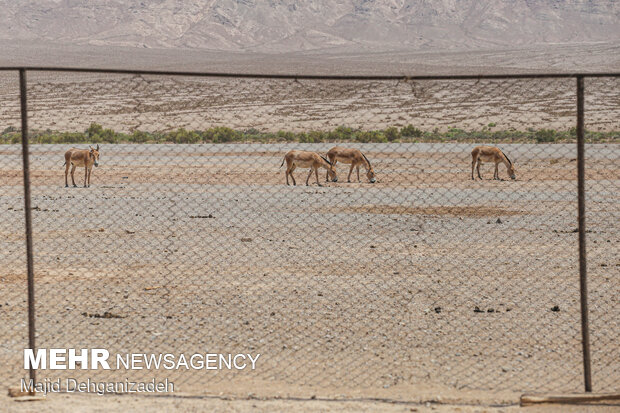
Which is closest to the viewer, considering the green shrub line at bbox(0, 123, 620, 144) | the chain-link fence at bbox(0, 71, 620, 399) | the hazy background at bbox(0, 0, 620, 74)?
the chain-link fence at bbox(0, 71, 620, 399)

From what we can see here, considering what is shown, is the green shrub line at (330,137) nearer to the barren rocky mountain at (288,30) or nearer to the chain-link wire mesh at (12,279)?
the chain-link wire mesh at (12,279)

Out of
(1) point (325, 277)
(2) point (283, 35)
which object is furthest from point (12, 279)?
(2) point (283, 35)

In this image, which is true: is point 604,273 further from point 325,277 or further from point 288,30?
point 288,30

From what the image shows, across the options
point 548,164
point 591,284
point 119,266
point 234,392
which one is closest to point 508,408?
point 234,392

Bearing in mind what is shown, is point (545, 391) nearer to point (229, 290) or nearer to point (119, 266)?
point (229, 290)

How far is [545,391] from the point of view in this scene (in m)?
7.23

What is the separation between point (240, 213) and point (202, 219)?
1.38 m

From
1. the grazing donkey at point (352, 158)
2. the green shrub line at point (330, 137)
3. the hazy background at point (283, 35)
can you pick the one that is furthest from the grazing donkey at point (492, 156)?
the hazy background at point (283, 35)

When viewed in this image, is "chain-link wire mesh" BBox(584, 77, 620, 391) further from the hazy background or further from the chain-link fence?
the hazy background

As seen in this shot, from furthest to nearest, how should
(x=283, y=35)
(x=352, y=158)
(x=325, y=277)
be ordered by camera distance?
(x=283, y=35) → (x=352, y=158) → (x=325, y=277)

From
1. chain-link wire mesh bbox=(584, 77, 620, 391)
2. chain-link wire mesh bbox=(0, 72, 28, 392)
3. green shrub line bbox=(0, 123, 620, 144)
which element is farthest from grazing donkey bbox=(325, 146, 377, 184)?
green shrub line bbox=(0, 123, 620, 144)

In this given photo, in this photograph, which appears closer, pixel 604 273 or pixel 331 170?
pixel 604 273

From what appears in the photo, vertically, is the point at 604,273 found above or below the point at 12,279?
above

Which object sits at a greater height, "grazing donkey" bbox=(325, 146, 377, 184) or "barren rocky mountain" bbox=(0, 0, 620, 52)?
"barren rocky mountain" bbox=(0, 0, 620, 52)
